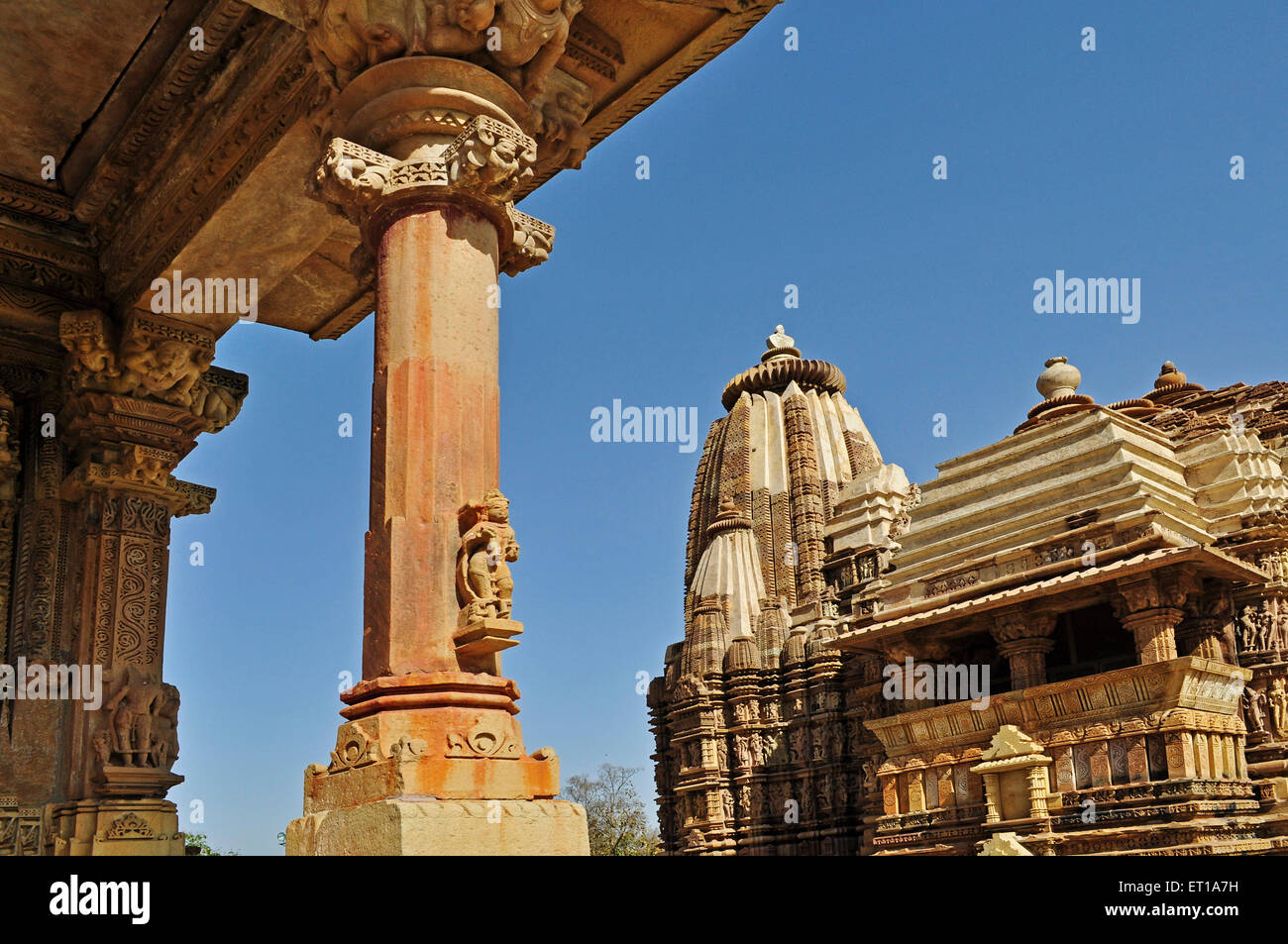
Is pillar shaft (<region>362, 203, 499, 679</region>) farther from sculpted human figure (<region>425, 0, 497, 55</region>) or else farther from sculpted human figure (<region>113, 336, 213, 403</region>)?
sculpted human figure (<region>113, 336, 213, 403</region>)

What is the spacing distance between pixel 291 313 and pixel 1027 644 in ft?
55.1

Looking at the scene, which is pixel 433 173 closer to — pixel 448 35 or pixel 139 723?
pixel 448 35

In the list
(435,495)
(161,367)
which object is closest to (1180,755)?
(161,367)

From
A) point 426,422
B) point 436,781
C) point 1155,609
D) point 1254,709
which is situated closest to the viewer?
point 436,781

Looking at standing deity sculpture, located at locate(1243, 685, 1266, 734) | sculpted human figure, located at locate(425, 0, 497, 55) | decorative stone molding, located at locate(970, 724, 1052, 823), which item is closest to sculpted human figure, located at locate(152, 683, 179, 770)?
sculpted human figure, located at locate(425, 0, 497, 55)

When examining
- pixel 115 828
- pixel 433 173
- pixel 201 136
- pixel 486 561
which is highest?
pixel 201 136

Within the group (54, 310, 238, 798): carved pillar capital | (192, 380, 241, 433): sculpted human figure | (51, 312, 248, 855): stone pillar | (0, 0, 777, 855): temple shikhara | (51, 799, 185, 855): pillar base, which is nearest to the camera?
(0, 0, 777, 855): temple shikhara

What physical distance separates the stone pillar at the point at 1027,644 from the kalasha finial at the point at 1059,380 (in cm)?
886

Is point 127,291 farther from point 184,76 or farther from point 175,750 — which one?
point 175,750

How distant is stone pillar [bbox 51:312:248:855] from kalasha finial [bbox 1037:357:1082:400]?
24.2 m

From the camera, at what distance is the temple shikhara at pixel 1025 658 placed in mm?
20359

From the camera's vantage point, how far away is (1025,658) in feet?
74.7

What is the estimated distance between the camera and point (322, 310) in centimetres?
1056

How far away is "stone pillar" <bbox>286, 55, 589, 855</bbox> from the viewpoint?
4805mm
